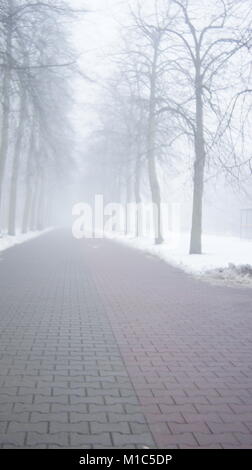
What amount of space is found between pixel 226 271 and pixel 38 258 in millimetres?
7929

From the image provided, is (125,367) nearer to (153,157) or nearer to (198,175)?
(198,175)

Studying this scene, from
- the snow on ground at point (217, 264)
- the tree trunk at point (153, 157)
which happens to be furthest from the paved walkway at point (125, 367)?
the tree trunk at point (153, 157)

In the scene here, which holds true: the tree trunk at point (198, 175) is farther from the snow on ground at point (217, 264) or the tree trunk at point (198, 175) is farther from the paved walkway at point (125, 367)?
the paved walkway at point (125, 367)

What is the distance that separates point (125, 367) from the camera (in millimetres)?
6125

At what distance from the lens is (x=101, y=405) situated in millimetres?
4852

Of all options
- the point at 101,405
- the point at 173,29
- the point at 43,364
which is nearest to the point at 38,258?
the point at 173,29

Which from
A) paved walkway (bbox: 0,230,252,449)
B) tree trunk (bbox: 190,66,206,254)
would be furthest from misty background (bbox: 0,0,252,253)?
paved walkway (bbox: 0,230,252,449)
